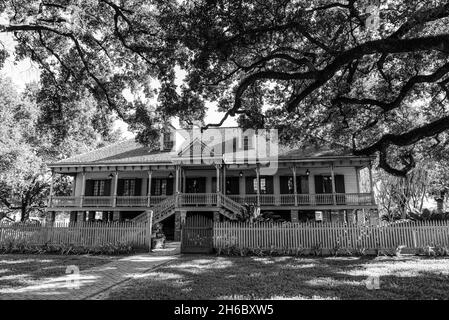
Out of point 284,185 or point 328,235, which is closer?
point 328,235

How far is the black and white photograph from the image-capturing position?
9.17 meters

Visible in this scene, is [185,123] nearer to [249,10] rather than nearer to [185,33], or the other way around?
[185,33]

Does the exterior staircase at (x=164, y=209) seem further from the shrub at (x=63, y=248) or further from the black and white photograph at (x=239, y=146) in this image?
the shrub at (x=63, y=248)

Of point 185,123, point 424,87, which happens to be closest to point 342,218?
point 424,87

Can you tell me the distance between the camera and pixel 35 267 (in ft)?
39.9

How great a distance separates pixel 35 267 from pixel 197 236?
23.3ft

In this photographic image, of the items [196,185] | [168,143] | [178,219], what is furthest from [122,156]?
[178,219]

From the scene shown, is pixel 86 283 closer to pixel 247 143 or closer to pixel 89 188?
pixel 247 143

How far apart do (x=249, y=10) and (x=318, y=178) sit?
690 inches

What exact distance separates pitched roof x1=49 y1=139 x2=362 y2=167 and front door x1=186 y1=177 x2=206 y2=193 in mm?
2865

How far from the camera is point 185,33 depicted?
1177 cm

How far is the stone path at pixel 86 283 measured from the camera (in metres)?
7.89

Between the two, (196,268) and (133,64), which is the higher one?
(133,64)

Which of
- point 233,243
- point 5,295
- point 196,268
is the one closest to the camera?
point 5,295
